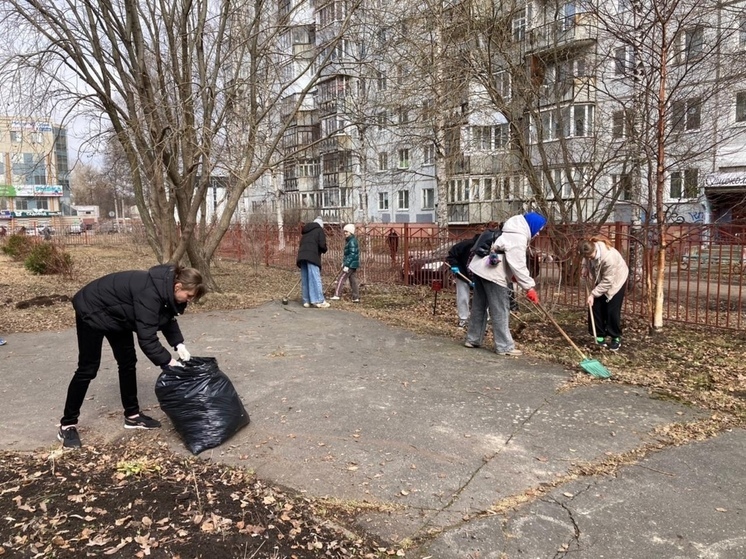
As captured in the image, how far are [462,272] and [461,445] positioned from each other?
4.48m

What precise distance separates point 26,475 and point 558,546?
3.07 m

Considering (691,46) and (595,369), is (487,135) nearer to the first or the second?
(691,46)

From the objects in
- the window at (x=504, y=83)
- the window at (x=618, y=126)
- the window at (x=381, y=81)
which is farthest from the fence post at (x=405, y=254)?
the window at (x=618, y=126)

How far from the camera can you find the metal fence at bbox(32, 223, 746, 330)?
768 cm

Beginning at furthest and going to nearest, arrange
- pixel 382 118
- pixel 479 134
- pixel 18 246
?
pixel 18 246 < pixel 479 134 < pixel 382 118

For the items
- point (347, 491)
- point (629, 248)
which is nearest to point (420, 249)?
point (629, 248)

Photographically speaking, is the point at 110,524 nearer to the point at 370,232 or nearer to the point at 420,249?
the point at 420,249

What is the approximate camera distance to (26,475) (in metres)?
3.37

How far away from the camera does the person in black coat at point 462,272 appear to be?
318 inches

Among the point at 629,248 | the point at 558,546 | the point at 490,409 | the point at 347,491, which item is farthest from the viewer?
the point at 629,248

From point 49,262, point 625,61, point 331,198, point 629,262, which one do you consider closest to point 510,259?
point 629,262

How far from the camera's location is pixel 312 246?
32.6ft

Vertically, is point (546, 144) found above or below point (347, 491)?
above

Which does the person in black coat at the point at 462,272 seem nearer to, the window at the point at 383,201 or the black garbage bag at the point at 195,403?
the black garbage bag at the point at 195,403
